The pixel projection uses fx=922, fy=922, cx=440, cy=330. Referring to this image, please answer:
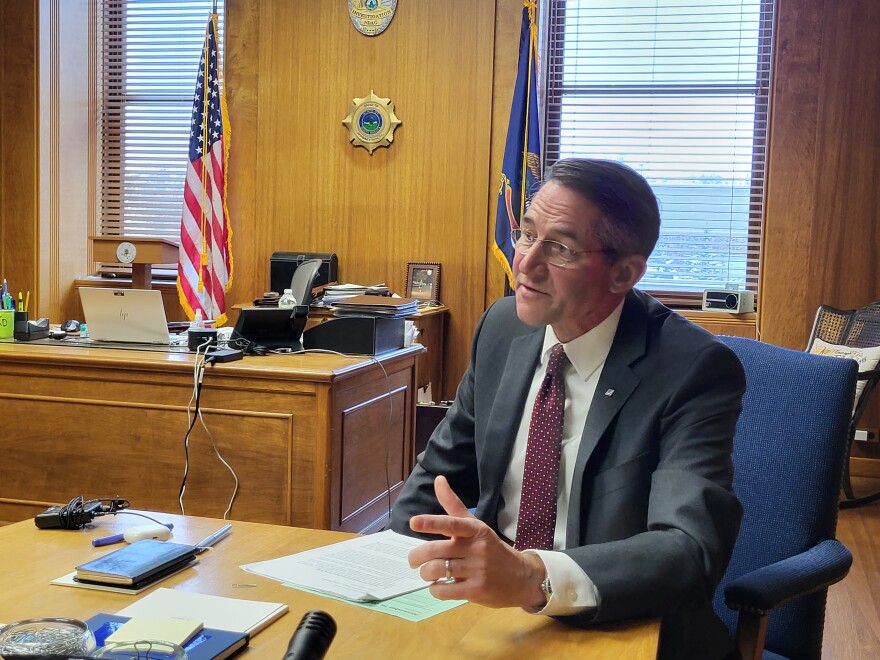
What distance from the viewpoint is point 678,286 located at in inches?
227

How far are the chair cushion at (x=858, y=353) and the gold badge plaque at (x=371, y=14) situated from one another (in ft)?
10.6

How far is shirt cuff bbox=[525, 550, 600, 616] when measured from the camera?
1.12 metres

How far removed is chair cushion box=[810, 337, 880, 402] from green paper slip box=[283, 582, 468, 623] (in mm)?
3694

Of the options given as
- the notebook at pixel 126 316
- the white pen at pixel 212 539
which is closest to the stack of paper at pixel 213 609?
the white pen at pixel 212 539

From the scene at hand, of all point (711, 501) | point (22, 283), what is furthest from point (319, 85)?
point (711, 501)

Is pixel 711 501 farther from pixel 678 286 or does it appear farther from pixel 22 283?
pixel 22 283

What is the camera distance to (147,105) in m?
6.44

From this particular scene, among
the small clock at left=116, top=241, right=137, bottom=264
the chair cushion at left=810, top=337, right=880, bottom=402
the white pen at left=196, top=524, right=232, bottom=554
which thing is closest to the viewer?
the white pen at left=196, top=524, right=232, bottom=554

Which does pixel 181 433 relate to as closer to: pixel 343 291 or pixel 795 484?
pixel 795 484

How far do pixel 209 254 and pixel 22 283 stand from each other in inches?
55.2

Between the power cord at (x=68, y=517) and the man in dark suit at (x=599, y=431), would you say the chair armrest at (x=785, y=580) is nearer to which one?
the man in dark suit at (x=599, y=431)

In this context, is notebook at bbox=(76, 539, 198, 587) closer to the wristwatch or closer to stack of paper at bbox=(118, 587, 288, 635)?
stack of paper at bbox=(118, 587, 288, 635)

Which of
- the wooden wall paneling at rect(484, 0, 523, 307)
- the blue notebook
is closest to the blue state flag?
the wooden wall paneling at rect(484, 0, 523, 307)

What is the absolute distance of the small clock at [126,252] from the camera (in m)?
5.58
